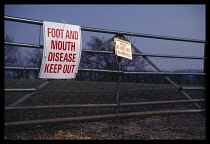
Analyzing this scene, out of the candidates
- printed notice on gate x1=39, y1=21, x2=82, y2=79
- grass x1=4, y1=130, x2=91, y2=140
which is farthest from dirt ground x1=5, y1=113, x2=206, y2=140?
printed notice on gate x1=39, y1=21, x2=82, y2=79

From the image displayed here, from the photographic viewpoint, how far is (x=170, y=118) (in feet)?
16.7

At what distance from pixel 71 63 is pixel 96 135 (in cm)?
125

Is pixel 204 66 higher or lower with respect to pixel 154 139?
higher

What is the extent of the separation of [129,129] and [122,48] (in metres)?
1.57

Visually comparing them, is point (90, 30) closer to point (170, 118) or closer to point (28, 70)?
point (28, 70)

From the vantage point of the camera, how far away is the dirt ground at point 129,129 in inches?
144

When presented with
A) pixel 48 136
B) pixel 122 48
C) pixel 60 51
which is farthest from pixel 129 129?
pixel 60 51

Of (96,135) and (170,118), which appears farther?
(170,118)

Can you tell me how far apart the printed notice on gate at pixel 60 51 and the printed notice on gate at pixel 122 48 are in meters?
0.84

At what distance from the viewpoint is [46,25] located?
3.62m
